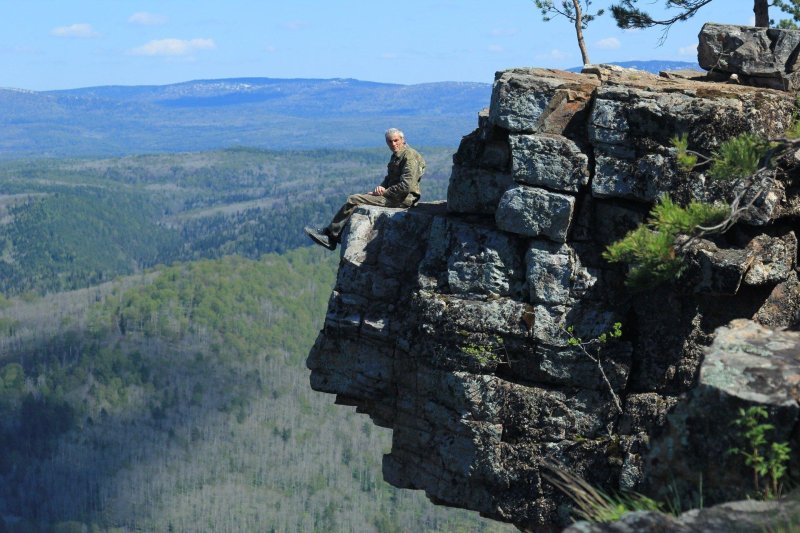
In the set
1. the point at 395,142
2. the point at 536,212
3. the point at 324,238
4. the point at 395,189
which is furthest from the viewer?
the point at 324,238

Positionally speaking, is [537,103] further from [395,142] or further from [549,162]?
[395,142]

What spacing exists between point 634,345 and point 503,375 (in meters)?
2.68

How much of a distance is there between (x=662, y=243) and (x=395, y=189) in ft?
33.4

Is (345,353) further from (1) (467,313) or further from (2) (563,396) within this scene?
(2) (563,396)

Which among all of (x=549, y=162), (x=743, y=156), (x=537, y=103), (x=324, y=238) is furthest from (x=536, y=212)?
(x=324, y=238)

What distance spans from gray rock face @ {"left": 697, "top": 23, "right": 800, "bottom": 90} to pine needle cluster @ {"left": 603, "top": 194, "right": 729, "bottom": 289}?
238 inches

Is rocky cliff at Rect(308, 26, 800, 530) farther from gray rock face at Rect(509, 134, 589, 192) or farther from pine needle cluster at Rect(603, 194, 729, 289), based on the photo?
pine needle cluster at Rect(603, 194, 729, 289)

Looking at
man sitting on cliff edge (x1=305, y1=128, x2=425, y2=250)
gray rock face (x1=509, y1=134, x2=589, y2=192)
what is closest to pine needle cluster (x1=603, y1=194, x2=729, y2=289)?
gray rock face (x1=509, y1=134, x2=589, y2=192)

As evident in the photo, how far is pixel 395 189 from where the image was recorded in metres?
25.3

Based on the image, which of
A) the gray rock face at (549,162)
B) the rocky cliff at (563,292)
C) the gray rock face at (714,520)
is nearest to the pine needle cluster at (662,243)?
the rocky cliff at (563,292)

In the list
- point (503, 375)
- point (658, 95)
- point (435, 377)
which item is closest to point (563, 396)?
point (503, 375)

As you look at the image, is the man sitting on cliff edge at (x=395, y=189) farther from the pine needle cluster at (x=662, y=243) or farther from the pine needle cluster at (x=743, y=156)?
the pine needle cluster at (x=743, y=156)

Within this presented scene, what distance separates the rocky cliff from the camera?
19250 mm

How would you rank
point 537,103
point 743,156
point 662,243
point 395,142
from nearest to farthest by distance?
point 743,156 < point 662,243 < point 537,103 < point 395,142
